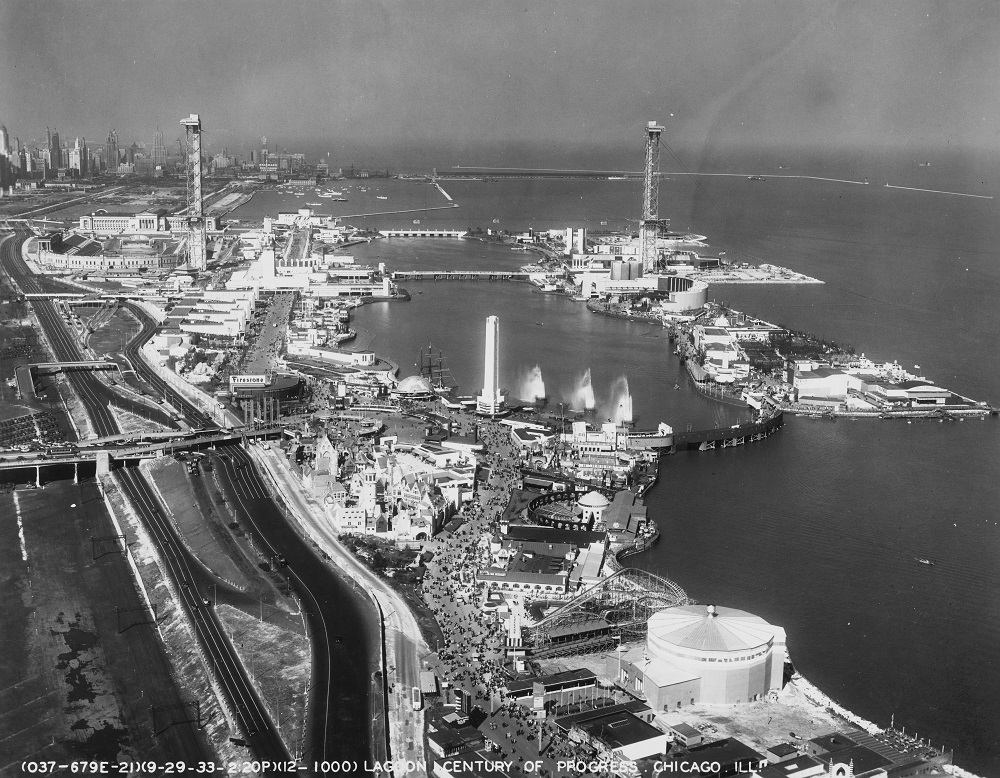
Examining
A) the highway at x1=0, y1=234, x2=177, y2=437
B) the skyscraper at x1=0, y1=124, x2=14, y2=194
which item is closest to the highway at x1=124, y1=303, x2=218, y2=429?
the highway at x1=0, y1=234, x2=177, y2=437

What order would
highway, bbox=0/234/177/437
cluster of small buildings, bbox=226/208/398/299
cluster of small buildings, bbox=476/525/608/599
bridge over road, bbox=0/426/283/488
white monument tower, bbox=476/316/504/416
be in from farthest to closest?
1. cluster of small buildings, bbox=226/208/398/299
2. highway, bbox=0/234/177/437
3. white monument tower, bbox=476/316/504/416
4. bridge over road, bbox=0/426/283/488
5. cluster of small buildings, bbox=476/525/608/599

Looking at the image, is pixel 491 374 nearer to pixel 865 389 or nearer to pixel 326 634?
pixel 865 389

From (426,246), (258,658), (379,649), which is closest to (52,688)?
(258,658)

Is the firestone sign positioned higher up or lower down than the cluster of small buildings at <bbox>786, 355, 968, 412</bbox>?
Result: lower down

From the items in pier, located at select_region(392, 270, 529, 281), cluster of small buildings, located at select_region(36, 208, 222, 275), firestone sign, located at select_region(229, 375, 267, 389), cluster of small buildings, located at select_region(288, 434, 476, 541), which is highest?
cluster of small buildings, located at select_region(36, 208, 222, 275)

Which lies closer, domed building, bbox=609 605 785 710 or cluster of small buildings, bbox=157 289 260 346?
domed building, bbox=609 605 785 710

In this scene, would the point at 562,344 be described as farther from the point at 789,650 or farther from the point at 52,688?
the point at 52,688

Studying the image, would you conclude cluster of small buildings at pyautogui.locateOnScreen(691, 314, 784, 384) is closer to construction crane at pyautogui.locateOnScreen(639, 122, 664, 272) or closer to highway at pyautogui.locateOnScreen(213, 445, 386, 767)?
construction crane at pyautogui.locateOnScreen(639, 122, 664, 272)
